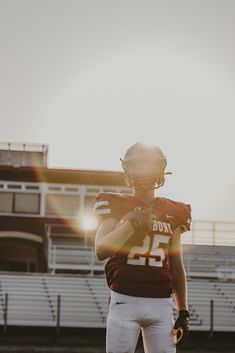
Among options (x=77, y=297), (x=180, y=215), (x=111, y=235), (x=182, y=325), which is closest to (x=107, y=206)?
(x=111, y=235)

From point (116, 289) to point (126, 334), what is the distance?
25cm

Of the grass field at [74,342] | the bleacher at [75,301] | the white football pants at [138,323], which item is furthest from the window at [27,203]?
the white football pants at [138,323]

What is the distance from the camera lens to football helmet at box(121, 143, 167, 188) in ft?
13.0

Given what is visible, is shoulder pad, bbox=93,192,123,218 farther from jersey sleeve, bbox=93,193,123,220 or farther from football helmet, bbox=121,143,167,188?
football helmet, bbox=121,143,167,188

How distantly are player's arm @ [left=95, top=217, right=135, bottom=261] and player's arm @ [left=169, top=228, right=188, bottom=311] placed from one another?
1.27 ft

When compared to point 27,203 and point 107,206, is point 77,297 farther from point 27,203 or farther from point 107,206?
point 107,206

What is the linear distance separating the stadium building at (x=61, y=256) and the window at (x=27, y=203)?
0.05 meters

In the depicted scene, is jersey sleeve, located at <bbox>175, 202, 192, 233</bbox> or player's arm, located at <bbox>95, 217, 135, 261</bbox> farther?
jersey sleeve, located at <bbox>175, 202, 192, 233</bbox>

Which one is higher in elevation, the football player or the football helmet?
the football helmet

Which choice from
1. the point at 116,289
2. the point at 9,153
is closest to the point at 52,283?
the point at 9,153

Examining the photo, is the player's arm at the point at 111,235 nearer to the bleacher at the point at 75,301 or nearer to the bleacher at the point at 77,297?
the bleacher at the point at 77,297

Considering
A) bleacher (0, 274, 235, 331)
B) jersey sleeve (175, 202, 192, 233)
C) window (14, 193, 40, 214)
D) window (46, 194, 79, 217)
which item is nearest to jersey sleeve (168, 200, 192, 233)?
jersey sleeve (175, 202, 192, 233)

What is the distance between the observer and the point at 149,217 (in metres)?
3.73

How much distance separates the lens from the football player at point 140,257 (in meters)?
3.84
